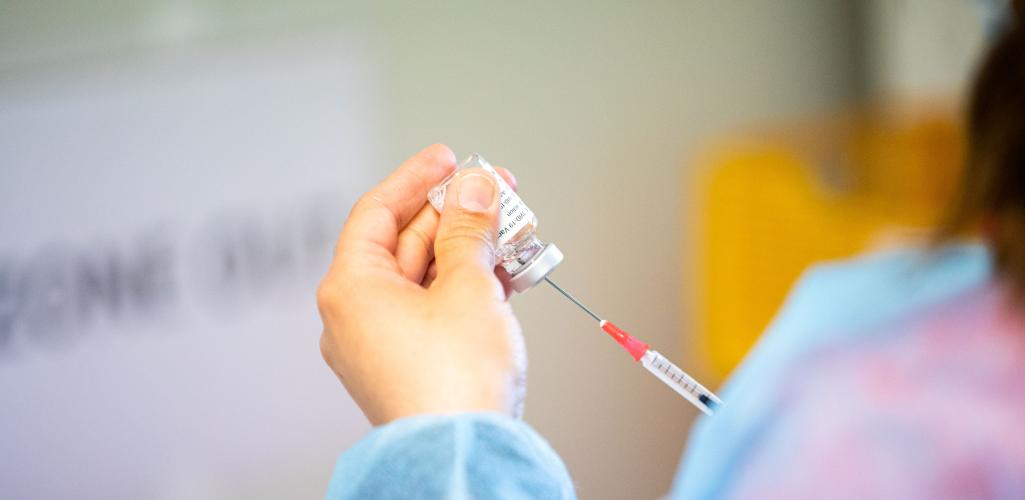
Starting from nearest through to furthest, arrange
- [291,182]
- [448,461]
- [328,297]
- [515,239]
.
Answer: [448,461]
[328,297]
[515,239]
[291,182]

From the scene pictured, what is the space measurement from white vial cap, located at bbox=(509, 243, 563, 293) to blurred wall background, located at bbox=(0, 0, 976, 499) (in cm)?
92

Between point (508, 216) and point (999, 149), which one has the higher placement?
point (999, 149)

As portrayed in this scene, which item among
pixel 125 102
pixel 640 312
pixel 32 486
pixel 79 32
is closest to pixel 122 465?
pixel 32 486

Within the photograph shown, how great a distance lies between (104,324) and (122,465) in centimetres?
32

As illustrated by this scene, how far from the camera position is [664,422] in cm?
165

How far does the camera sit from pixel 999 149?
0.49m

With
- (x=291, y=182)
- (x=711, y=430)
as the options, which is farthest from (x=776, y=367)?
(x=291, y=182)

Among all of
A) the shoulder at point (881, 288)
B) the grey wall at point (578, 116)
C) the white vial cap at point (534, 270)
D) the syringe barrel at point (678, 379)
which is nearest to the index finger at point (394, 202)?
the white vial cap at point (534, 270)

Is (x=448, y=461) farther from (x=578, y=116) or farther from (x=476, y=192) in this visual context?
(x=578, y=116)

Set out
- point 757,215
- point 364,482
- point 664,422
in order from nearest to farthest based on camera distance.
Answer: point 364,482, point 757,215, point 664,422

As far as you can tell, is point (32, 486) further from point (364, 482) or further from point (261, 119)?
point (364, 482)

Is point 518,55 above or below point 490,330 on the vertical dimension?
above

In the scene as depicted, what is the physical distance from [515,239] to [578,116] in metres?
1.06

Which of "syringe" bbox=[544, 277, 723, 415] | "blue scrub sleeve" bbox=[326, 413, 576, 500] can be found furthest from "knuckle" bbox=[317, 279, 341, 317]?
"syringe" bbox=[544, 277, 723, 415]
